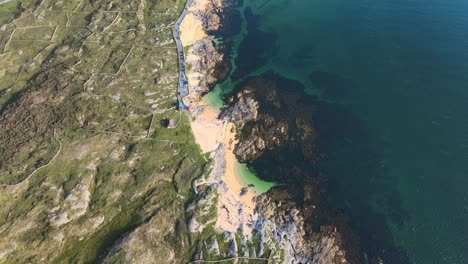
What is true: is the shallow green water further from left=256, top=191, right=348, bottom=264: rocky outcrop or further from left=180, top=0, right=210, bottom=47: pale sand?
left=180, top=0, right=210, bottom=47: pale sand

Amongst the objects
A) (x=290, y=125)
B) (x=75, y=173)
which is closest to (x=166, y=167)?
(x=75, y=173)

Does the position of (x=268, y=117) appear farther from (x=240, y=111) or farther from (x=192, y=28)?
(x=192, y=28)

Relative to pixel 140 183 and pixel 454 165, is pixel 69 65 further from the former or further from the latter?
pixel 454 165

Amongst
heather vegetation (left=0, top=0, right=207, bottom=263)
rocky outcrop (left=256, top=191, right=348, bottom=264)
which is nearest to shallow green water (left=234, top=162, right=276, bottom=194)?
rocky outcrop (left=256, top=191, right=348, bottom=264)

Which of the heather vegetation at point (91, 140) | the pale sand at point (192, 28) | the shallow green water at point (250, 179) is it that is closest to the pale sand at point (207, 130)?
the heather vegetation at point (91, 140)

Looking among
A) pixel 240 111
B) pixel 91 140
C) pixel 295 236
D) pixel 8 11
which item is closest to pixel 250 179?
pixel 295 236

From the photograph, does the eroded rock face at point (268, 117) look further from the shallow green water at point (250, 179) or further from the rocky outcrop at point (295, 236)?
the rocky outcrop at point (295, 236)
